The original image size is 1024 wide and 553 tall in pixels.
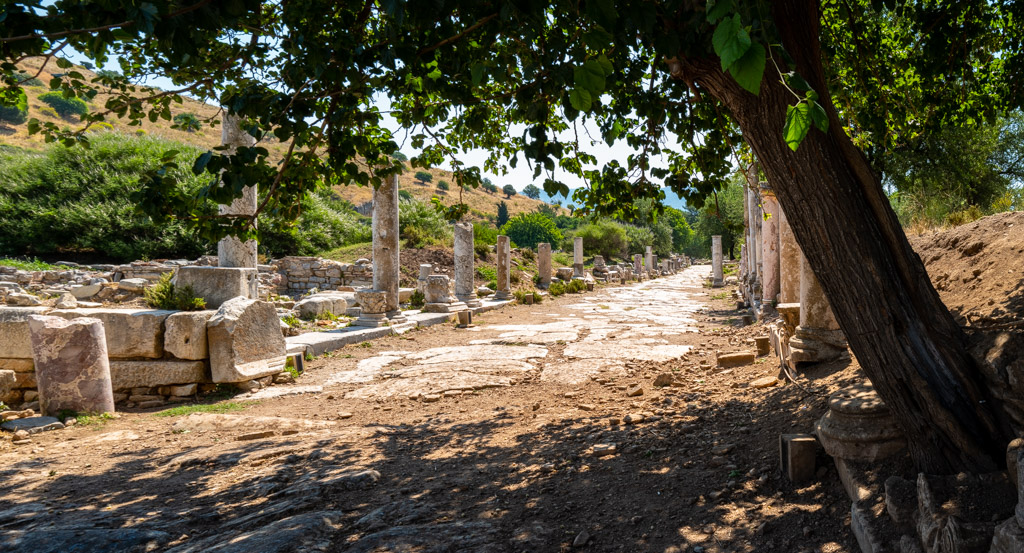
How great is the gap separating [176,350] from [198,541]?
13.2ft

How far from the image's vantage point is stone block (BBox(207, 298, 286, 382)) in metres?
5.91

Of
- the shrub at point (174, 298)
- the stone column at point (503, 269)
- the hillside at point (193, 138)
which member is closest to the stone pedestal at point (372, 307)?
the shrub at point (174, 298)

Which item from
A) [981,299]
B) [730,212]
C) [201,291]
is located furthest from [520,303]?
[730,212]

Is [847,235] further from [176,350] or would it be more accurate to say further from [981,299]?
[176,350]

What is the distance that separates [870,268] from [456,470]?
98.2 inches

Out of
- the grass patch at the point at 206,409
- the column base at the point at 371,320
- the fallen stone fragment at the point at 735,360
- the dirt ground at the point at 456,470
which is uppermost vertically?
the column base at the point at 371,320

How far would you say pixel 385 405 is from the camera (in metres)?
5.34

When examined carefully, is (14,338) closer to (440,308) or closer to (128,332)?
(128,332)

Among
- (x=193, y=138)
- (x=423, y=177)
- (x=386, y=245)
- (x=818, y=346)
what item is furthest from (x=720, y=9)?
(x=423, y=177)

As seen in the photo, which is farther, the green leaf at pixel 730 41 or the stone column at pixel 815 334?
the stone column at pixel 815 334

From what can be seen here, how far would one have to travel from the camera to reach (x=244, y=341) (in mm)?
6070

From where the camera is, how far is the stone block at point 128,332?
19.0 ft

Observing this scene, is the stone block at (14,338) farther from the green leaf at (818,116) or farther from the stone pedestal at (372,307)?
the green leaf at (818,116)

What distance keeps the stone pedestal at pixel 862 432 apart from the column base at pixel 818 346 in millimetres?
1628
